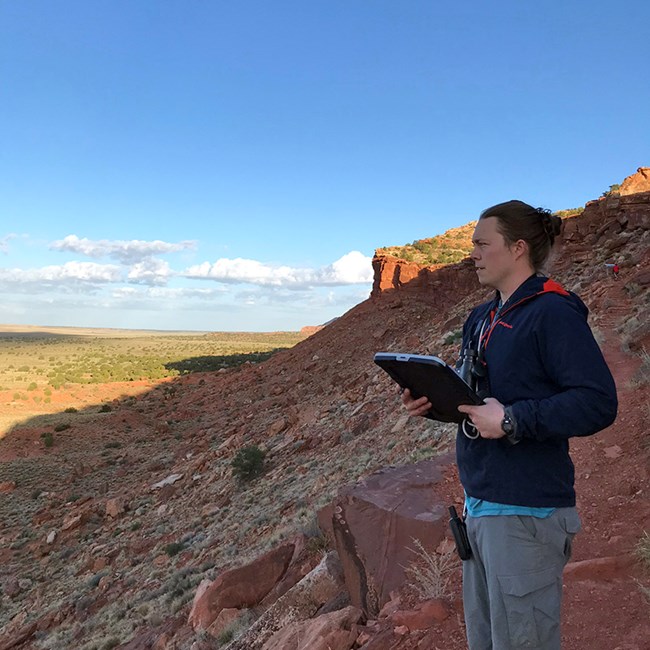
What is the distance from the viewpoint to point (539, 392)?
1737 mm

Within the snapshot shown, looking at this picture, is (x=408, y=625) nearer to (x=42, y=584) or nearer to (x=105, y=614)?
(x=105, y=614)

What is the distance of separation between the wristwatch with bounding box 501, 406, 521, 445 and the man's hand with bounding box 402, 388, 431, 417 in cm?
34

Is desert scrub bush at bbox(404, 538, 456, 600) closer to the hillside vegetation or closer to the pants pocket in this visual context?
the pants pocket

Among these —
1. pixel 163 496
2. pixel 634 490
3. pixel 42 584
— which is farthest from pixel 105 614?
pixel 634 490

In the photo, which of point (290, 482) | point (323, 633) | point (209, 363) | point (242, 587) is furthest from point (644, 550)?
point (209, 363)

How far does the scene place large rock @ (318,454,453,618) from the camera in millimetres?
3973

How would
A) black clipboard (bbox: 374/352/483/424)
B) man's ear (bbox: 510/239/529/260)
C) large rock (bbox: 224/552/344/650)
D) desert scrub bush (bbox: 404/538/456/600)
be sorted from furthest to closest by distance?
large rock (bbox: 224/552/344/650) → desert scrub bush (bbox: 404/538/456/600) → man's ear (bbox: 510/239/529/260) → black clipboard (bbox: 374/352/483/424)

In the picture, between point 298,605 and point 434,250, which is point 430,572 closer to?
point 298,605

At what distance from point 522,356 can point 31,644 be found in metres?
9.72

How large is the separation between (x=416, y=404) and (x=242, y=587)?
451 cm

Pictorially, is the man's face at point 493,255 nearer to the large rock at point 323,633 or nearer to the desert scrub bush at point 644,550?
the desert scrub bush at point 644,550

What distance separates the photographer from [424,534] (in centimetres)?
422

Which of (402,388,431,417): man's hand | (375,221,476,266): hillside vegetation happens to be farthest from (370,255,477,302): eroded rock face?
(402,388,431,417): man's hand

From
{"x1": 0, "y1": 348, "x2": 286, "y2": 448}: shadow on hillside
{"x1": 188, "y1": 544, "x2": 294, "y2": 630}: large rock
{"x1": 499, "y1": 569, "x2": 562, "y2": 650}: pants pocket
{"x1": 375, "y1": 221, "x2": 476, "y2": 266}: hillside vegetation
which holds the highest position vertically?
{"x1": 375, "y1": 221, "x2": 476, "y2": 266}: hillside vegetation
